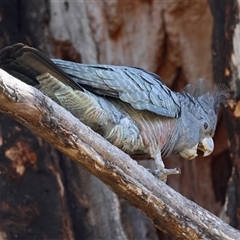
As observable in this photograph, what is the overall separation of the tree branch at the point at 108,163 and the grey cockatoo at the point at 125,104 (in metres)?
0.16

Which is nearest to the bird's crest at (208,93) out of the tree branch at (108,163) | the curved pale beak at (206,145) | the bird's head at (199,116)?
the bird's head at (199,116)

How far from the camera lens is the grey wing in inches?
75.7

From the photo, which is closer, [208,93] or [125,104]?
[125,104]

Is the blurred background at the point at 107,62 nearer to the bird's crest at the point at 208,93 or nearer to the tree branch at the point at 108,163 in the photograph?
the bird's crest at the point at 208,93

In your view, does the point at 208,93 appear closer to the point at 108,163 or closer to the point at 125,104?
the point at 125,104

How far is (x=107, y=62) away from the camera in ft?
10.9

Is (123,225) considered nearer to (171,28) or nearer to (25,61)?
(171,28)

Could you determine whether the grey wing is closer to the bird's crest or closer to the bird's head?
the bird's head

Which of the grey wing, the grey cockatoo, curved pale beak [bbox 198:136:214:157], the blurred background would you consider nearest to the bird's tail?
the grey cockatoo

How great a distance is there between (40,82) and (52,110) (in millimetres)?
217

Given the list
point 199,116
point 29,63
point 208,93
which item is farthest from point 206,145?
point 29,63

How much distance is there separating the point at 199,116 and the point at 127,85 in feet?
1.43

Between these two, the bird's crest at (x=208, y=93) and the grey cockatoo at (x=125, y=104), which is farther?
the bird's crest at (x=208, y=93)

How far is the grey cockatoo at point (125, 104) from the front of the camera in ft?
5.82
